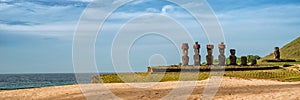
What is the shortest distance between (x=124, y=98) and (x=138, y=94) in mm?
1068

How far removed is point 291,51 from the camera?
7462 centimetres

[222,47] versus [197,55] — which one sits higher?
[222,47]

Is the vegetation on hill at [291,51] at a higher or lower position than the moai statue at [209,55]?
higher

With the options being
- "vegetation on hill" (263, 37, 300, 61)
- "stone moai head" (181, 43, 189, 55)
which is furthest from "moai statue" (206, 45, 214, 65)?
"vegetation on hill" (263, 37, 300, 61)

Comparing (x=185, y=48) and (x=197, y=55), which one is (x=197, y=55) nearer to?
(x=197, y=55)

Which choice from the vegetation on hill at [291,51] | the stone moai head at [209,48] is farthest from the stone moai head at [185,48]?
the vegetation on hill at [291,51]

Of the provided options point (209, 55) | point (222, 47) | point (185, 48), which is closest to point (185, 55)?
point (185, 48)

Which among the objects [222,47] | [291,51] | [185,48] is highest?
[291,51]

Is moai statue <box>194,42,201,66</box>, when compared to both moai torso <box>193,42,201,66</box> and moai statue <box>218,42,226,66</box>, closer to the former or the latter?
moai torso <box>193,42,201,66</box>

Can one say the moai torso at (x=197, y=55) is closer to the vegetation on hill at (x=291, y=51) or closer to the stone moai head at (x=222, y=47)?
the stone moai head at (x=222, y=47)

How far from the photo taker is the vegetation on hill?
71.3m

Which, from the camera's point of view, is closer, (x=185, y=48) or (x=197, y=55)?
(x=197, y=55)

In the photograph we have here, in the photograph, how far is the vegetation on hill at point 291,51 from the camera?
71312 mm

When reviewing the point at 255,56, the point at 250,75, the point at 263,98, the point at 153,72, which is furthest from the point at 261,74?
the point at 255,56
